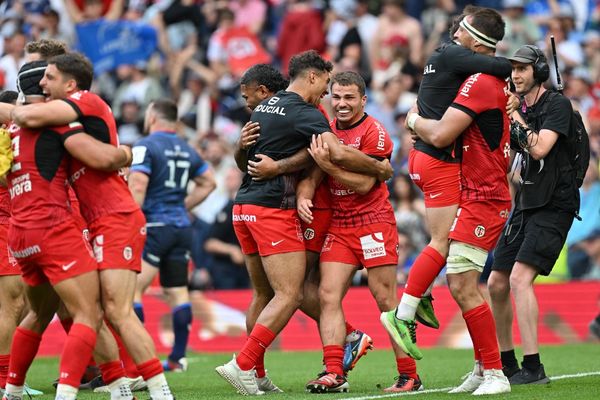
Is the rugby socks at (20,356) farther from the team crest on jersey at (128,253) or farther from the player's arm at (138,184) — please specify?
the player's arm at (138,184)

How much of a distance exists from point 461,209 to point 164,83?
13.7m

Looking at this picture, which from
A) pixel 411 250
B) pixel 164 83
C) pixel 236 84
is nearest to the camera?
pixel 411 250

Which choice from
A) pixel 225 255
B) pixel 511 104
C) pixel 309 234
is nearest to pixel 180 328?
pixel 309 234

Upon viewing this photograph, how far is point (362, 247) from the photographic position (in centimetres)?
939

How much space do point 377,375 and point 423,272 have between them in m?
2.67

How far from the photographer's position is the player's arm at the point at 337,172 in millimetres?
8938

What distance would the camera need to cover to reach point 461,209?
881cm

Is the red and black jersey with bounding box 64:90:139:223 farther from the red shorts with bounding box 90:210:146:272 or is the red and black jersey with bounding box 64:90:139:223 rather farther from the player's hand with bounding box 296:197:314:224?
the player's hand with bounding box 296:197:314:224

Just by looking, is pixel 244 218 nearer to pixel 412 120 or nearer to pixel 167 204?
pixel 412 120

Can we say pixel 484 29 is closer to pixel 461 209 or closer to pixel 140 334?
pixel 461 209

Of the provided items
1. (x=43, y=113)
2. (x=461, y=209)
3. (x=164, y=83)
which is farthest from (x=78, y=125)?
(x=164, y=83)

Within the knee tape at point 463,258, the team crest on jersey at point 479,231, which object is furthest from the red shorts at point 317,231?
the team crest on jersey at point 479,231

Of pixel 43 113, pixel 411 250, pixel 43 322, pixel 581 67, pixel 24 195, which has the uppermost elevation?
pixel 43 113

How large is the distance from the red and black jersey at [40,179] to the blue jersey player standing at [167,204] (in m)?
4.13
